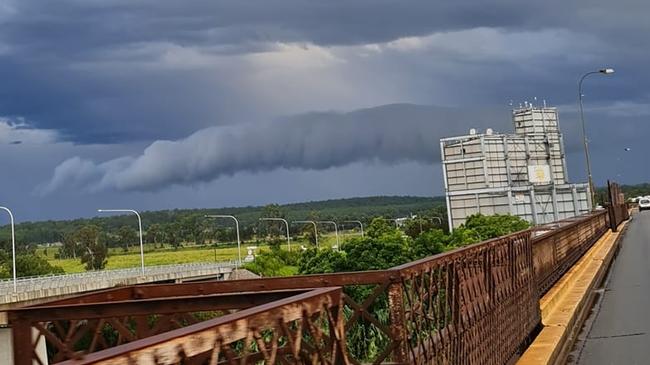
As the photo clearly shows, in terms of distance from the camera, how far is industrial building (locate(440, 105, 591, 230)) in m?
86.0

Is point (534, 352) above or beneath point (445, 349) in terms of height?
beneath

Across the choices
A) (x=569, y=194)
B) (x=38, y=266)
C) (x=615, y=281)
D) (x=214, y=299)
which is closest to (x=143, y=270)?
(x=38, y=266)

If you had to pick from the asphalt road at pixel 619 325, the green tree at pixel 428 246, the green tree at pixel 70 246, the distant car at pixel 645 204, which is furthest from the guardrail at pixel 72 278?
the green tree at pixel 70 246

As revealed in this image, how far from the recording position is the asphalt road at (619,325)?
32.3 ft

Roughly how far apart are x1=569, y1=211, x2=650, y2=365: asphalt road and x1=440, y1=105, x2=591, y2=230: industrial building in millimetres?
64718

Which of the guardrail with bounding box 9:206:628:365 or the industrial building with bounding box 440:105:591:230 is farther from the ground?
the industrial building with bounding box 440:105:591:230

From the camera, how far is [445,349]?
5.60 metres

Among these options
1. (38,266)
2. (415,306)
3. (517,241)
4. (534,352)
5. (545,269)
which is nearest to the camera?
(415,306)

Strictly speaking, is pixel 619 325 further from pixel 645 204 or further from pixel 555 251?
pixel 645 204

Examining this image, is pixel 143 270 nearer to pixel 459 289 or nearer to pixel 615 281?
pixel 615 281

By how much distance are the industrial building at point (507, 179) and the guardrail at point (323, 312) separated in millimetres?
78067

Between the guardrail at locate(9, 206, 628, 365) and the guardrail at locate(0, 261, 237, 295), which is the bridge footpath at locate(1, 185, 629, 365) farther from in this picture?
the guardrail at locate(0, 261, 237, 295)

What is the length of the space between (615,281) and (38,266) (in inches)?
4330

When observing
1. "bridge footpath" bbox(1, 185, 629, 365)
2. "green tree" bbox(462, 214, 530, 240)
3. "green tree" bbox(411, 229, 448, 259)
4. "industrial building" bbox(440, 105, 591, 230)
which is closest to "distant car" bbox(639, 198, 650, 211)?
"industrial building" bbox(440, 105, 591, 230)
